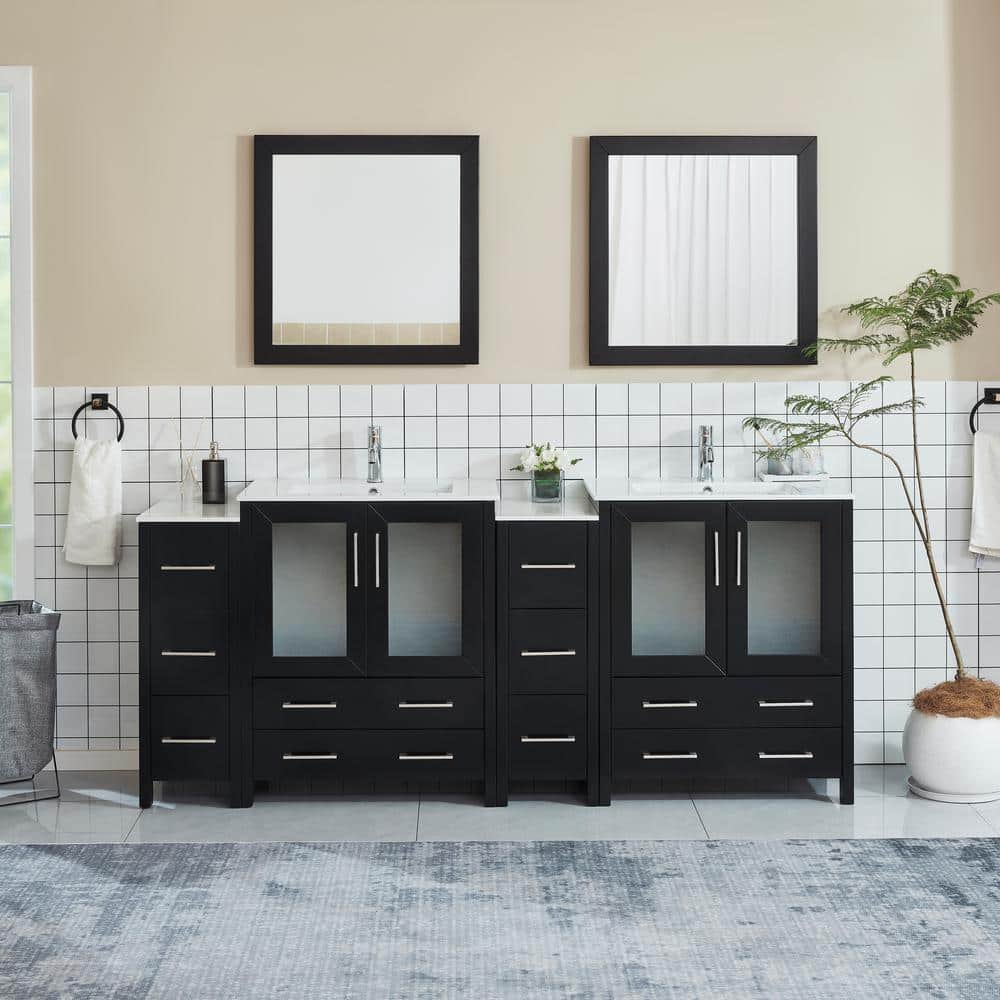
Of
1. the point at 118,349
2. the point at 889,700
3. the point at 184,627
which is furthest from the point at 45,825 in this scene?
the point at 889,700

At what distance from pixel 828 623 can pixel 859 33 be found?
1832 mm

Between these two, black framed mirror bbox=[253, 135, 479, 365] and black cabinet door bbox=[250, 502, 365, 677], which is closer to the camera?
black cabinet door bbox=[250, 502, 365, 677]

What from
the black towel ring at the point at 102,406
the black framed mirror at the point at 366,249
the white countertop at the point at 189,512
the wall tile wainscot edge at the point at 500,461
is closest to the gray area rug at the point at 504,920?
the wall tile wainscot edge at the point at 500,461

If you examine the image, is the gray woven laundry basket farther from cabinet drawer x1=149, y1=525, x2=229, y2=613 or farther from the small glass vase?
the small glass vase

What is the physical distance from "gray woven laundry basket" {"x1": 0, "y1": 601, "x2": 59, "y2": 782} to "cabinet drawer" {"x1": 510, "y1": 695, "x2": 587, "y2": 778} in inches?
53.3

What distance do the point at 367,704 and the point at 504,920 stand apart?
2.85ft

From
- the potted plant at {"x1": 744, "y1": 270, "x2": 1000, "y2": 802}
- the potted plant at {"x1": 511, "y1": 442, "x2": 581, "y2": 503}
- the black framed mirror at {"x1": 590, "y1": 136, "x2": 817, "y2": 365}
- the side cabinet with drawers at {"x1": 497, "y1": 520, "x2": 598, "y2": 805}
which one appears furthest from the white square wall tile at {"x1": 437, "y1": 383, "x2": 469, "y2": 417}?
the potted plant at {"x1": 744, "y1": 270, "x2": 1000, "y2": 802}

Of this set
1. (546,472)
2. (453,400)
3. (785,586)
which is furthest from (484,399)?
(785,586)

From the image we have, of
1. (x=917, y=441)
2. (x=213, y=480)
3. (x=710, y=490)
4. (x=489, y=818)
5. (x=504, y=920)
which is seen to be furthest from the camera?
(x=917, y=441)

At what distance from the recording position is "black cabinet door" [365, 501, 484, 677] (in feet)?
10.6

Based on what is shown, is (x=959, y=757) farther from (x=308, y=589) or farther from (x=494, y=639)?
(x=308, y=589)

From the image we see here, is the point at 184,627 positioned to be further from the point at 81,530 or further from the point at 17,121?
the point at 17,121

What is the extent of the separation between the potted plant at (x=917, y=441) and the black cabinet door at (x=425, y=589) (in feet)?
3.38

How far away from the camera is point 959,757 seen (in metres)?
3.26
